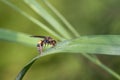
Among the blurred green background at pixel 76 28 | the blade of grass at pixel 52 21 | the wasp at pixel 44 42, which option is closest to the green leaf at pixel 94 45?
the wasp at pixel 44 42

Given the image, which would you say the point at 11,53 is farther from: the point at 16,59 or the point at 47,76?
the point at 47,76

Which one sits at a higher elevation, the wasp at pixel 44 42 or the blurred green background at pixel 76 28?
the blurred green background at pixel 76 28

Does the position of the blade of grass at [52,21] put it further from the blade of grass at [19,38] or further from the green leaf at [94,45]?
the green leaf at [94,45]

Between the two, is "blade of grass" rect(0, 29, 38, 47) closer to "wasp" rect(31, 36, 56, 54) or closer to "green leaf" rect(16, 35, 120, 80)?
"wasp" rect(31, 36, 56, 54)

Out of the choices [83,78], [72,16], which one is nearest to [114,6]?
[72,16]

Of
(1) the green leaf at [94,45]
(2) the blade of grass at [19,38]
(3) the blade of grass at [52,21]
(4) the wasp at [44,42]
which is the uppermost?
(3) the blade of grass at [52,21]


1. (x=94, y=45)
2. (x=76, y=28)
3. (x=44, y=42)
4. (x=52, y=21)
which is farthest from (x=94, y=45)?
(x=76, y=28)

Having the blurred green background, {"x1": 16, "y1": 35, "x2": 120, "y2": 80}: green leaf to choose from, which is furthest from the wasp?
the blurred green background

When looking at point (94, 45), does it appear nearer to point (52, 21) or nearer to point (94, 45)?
point (94, 45)

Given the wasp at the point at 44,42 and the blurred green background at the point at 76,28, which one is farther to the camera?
the blurred green background at the point at 76,28
